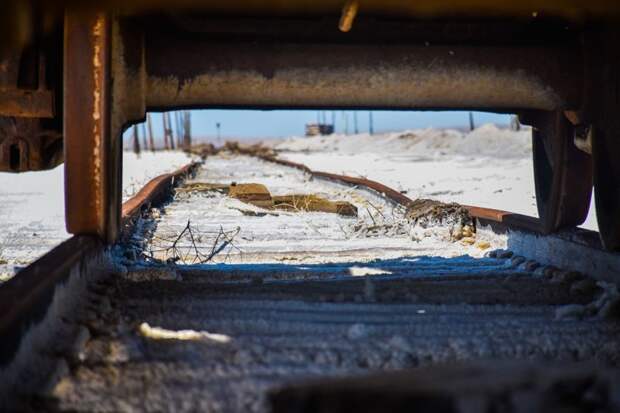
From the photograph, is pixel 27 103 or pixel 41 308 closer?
pixel 41 308

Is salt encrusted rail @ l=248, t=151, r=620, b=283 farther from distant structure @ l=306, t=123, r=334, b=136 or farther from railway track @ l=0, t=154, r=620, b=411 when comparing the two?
distant structure @ l=306, t=123, r=334, b=136

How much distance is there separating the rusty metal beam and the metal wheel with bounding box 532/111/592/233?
214cm

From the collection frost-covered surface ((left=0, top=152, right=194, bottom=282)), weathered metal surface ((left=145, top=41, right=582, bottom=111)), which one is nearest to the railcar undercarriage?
weathered metal surface ((left=145, top=41, right=582, bottom=111))

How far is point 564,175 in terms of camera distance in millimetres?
3617

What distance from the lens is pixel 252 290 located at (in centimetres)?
305

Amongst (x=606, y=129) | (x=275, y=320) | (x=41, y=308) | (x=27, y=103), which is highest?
(x=27, y=103)

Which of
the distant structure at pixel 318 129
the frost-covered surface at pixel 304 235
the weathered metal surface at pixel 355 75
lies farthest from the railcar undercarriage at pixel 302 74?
the distant structure at pixel 318 129

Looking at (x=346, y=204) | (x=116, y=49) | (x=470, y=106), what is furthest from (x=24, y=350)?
(x=346, y=204)

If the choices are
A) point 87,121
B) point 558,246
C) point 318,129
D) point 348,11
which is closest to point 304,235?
point 558,246

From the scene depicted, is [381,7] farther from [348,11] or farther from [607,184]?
[607,184]

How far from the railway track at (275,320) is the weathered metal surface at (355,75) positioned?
75 centimetres

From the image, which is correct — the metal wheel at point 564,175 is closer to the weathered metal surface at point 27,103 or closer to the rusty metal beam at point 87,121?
the rusty metal beam at point 87,121

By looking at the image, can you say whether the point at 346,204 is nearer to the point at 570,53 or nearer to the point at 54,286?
the point at 570,53

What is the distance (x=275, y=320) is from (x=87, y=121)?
3.57ft
